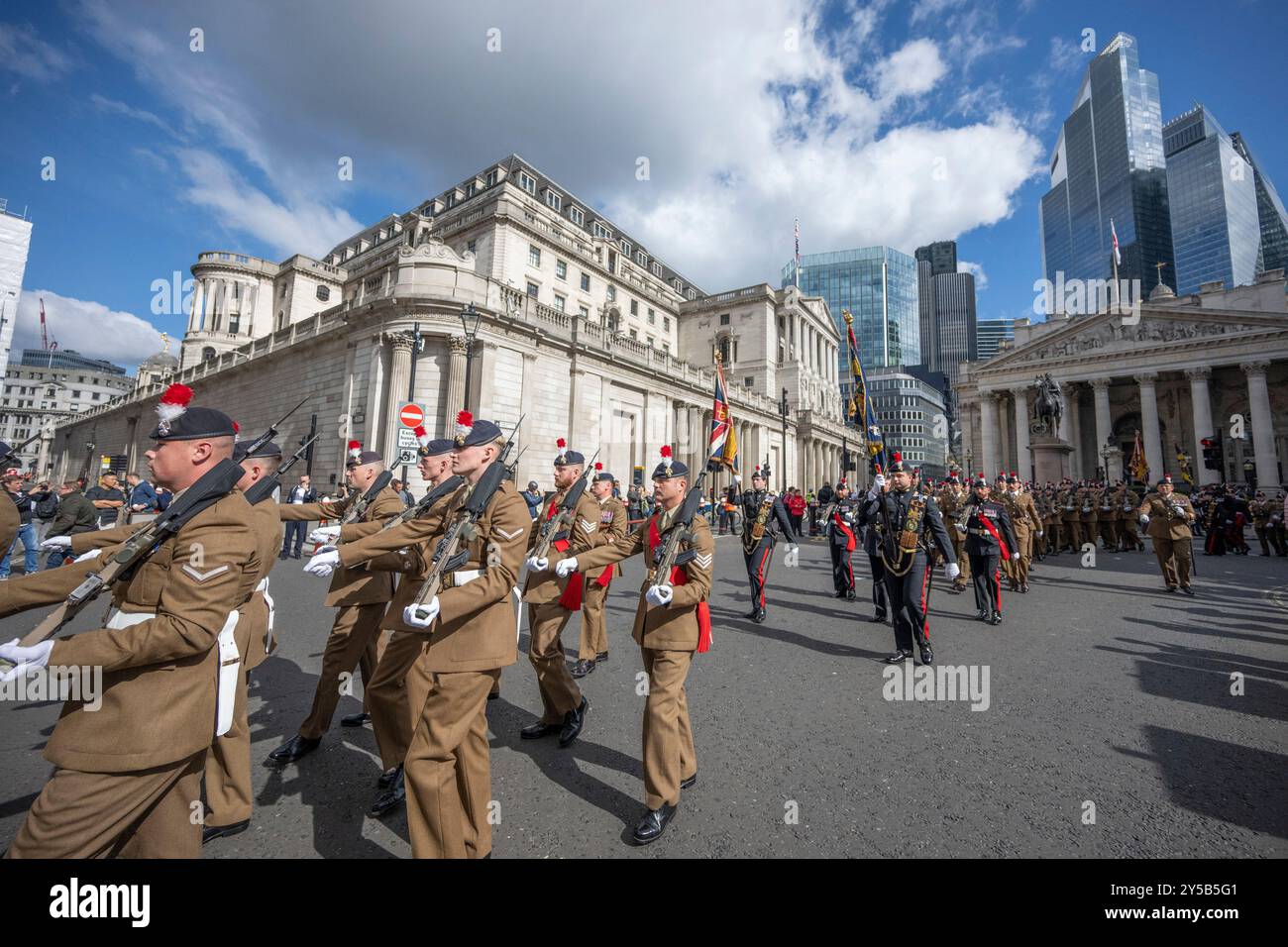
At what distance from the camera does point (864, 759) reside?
3891mm

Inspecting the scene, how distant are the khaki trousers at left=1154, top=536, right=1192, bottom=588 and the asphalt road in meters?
3.57

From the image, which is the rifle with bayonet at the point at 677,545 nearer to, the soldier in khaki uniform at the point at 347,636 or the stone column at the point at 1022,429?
the soldier in khaki uniform at the point at 347,636

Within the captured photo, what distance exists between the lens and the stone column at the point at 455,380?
70.2ft

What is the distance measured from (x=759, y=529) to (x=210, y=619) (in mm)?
7519

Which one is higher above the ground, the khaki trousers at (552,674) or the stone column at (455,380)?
the stone column at (455,380)

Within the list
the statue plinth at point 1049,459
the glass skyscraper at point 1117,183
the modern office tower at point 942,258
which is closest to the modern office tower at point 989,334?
the modern office tower at point 942,258

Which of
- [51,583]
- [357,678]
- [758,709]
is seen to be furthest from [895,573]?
[51,583]

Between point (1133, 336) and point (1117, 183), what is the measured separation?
3639 inches

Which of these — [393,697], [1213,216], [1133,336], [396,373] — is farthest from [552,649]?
[1213,216]

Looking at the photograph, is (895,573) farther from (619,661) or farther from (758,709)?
(619,661)

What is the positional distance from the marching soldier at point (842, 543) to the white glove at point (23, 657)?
10.2m

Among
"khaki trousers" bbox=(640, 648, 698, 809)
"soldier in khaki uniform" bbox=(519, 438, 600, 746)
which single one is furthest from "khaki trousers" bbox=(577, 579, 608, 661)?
"khaki trousers" bbox=(640, 648, 698, 809)

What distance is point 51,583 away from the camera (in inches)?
80.7

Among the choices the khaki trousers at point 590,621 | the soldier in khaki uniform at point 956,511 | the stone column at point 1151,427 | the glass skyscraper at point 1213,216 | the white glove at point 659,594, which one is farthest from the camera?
the glass skyscraper at point 1213,216
